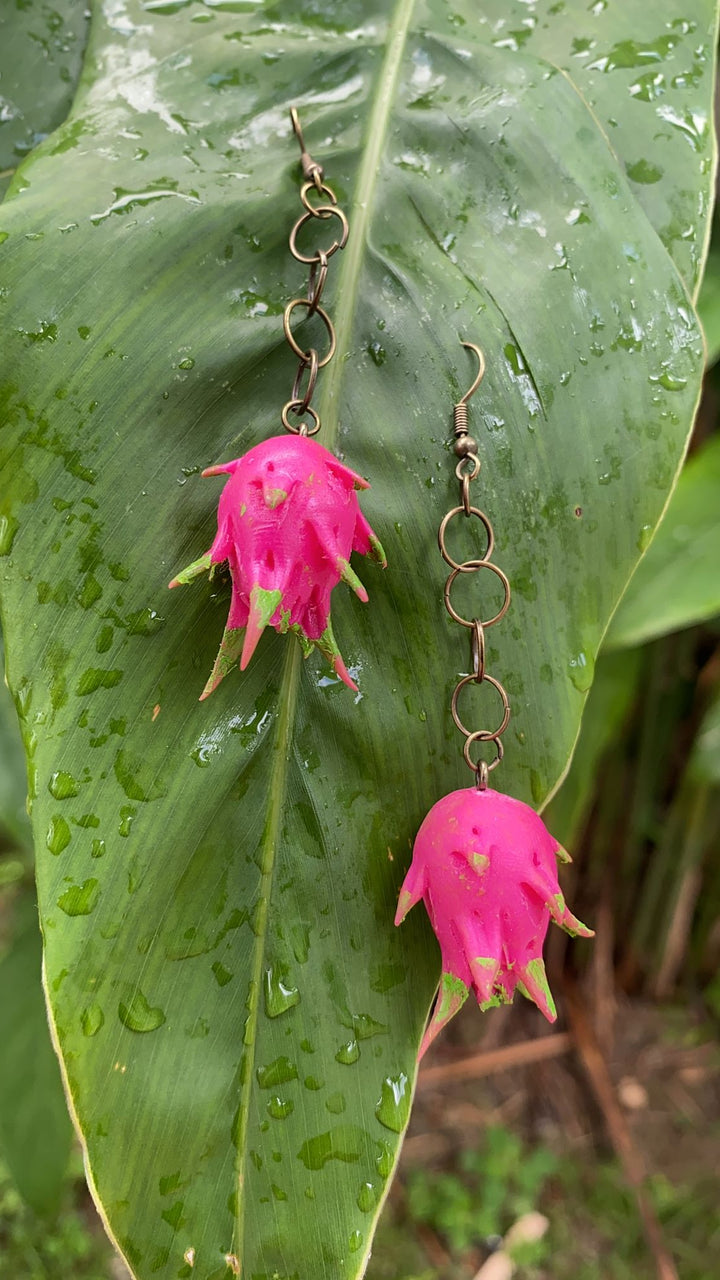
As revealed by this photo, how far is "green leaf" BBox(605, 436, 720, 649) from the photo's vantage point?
2.01 feet

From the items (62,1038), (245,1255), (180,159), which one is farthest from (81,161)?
(245,1255)

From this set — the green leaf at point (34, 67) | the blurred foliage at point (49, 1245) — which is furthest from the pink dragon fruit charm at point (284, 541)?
the blurred foliage at point (49, 1245)

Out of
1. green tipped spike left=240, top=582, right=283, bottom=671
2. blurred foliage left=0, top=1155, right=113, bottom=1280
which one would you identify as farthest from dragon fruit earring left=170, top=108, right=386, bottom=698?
blurred foliage left=0, top=1155, right=113, bottom=1280

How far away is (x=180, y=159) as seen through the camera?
1.66ft

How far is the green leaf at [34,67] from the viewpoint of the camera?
60 centimetres

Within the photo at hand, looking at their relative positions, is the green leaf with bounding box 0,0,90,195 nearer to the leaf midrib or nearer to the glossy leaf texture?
the glossy leaf texture

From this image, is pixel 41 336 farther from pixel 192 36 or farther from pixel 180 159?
pixel 192 36

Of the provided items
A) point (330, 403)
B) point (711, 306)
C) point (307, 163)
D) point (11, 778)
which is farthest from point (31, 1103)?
point (711, 306)

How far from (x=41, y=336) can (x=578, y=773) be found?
0.65m

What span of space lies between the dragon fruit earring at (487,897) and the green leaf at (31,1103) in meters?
0.46

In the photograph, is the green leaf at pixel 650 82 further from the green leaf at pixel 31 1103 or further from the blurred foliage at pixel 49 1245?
the blurred foliage at pixel 49 1245

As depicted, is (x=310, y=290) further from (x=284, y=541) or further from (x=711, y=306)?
(x=711, y=306)

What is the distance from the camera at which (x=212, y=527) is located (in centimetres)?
46

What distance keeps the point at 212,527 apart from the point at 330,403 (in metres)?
0.10
